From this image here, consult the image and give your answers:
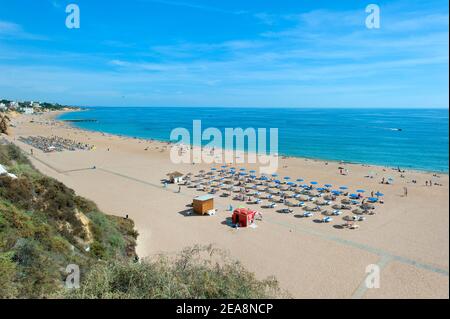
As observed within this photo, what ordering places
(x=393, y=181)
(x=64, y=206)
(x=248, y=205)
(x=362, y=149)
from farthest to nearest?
(x=362, y=149) < (x=393, y=181) < (x=248, y=205) < (x=64, y=206)

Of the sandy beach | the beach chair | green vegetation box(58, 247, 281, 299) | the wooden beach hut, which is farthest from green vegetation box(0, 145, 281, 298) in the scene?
the beach chair

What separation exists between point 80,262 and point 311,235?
11.2 meters

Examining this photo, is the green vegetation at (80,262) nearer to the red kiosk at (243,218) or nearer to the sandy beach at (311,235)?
the sandy beach at (311,235)

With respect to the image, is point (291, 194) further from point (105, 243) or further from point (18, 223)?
point (18, 223)

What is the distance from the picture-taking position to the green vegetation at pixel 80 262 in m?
5.09

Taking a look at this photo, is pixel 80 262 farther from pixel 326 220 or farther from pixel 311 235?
pixel 326 220

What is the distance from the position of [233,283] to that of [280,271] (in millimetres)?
7290

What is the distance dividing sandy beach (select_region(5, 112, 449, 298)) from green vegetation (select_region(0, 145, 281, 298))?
2569 mm

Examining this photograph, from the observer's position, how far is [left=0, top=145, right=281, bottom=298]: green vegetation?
200 inches

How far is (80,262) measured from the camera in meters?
8.32

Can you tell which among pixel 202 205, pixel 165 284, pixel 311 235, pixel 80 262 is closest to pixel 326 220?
pixel 311 235

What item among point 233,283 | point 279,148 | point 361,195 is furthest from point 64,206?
point 279,148

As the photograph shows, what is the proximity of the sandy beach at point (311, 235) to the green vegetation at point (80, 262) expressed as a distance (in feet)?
8.43
